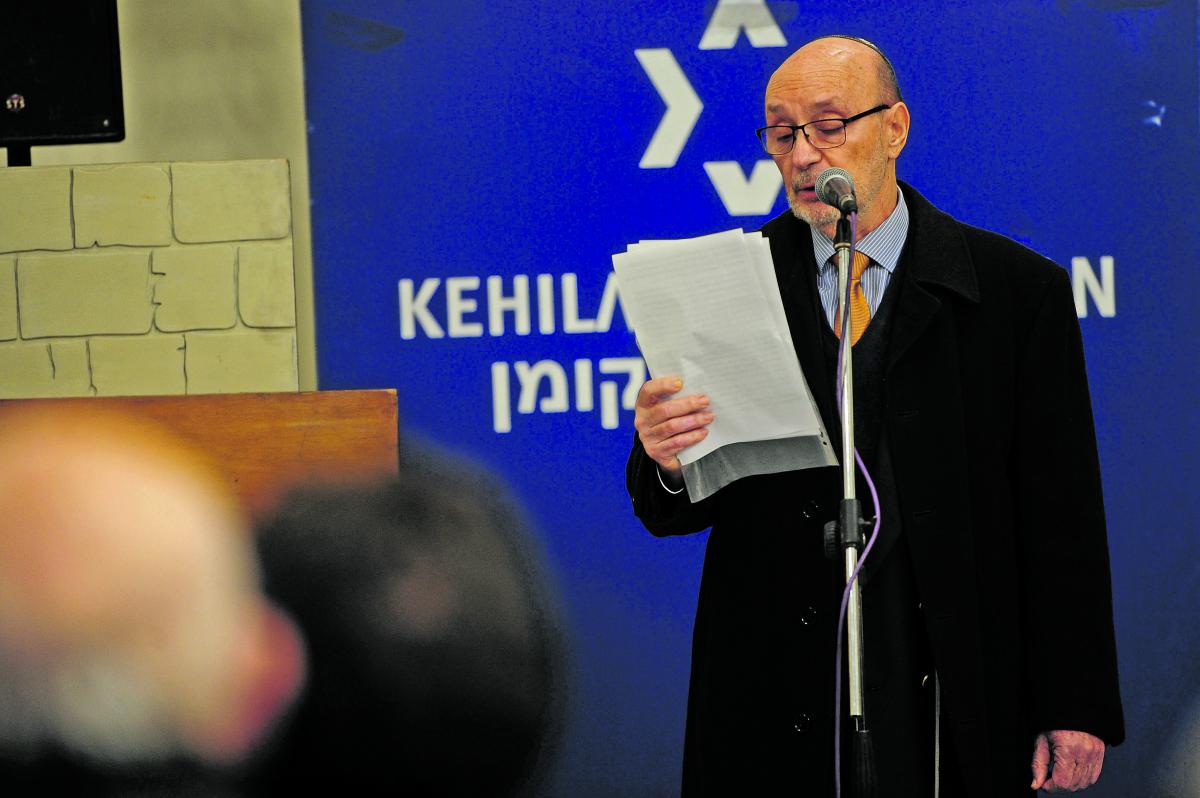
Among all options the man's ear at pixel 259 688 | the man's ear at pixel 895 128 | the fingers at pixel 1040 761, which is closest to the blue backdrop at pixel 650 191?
the man's ear at pixel 259 688

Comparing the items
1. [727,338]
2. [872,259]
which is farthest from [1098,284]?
[727,338]

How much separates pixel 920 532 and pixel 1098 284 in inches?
75.2

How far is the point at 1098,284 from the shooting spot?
3.50 metres

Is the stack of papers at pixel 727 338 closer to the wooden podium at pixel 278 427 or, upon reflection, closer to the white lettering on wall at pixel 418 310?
the wooden podium at pixel 278 427

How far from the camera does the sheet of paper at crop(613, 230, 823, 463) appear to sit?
172cm

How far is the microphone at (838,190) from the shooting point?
1.61 meters

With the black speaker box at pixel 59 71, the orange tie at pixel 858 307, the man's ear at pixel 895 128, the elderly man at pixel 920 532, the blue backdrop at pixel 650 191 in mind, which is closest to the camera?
the elderly man at pixel 920 532

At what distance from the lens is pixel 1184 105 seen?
3.45m

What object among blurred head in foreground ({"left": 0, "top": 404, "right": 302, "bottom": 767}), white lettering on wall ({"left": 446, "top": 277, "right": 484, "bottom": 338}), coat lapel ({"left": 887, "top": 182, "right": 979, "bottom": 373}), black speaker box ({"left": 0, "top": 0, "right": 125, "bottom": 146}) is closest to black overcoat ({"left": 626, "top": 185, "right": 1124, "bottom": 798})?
coat lapel ({"left": 887, "top": 182, "right": 979, "bottom": 373})

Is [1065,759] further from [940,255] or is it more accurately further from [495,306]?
[495,306]

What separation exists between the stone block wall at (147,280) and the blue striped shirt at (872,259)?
1.88m

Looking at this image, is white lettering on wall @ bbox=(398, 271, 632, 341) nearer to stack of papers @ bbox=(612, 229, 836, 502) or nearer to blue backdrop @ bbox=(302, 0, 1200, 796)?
blue backdrop @ bbox=(302, 0, 1200, 796)

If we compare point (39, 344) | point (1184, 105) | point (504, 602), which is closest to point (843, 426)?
A: point (504, 602)

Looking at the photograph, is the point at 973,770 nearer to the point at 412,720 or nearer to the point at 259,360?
the point at 412,720
